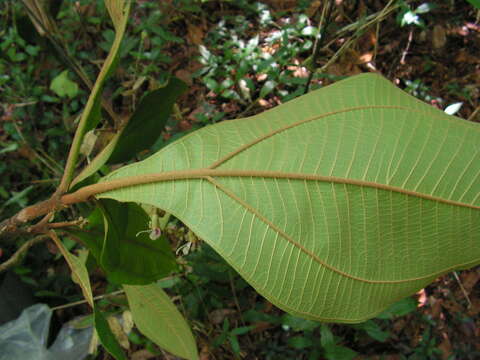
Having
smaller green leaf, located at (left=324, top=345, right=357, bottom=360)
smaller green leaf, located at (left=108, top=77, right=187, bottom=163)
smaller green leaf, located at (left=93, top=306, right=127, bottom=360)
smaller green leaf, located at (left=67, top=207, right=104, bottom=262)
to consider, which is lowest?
smaller green leaf, located at (left=324, top=345, right=357, bottom=360)

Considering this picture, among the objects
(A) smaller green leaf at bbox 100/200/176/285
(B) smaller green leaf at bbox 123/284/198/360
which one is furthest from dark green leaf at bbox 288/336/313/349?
(A) smaller green leaf at bbox 100/200/176/285

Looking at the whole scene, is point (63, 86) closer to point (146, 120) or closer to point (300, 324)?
point (146, 120)

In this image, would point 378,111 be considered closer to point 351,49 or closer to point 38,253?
point 351,49

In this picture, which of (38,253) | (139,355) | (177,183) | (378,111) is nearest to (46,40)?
(177,183)

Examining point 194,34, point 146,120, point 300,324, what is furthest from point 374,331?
point 194,34

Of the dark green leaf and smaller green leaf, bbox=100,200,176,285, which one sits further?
the dark green leaf

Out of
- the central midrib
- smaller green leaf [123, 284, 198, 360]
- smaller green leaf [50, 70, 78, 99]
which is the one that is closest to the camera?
the central midrib

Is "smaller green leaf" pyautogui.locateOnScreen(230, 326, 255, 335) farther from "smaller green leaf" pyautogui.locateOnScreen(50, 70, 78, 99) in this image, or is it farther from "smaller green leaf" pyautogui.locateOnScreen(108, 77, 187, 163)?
"smaller green leaf" pyautogui.locateOnScreen(50, 70, 78, 99)
